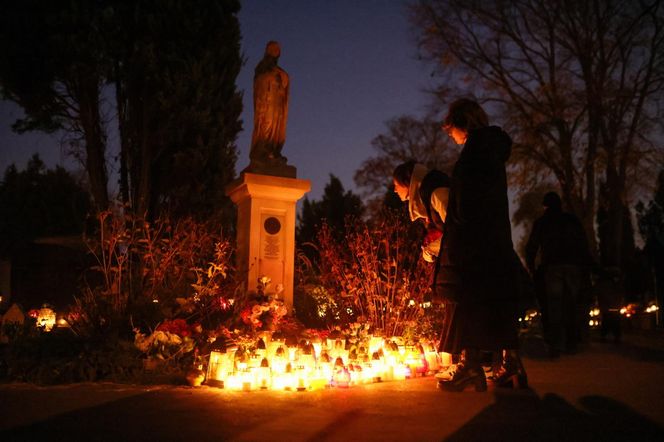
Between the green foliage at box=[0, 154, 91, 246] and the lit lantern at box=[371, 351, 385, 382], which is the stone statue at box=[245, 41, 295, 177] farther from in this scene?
the green foliage at box=[0, 154, 91, 246]

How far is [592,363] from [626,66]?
43.8 feet

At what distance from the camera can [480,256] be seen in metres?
3.93

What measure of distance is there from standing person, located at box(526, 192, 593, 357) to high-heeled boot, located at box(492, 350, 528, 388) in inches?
109

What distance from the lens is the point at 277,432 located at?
2939 millimetres

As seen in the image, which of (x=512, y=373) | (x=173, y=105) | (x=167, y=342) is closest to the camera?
(x=512, y=373)

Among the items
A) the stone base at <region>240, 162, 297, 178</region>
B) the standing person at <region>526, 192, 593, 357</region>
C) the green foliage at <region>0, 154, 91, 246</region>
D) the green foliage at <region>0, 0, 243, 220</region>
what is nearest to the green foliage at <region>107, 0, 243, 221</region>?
the green foliage at <region>0, 0, 243, 220</region>

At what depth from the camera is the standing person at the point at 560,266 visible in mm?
6957

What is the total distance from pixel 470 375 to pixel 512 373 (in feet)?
1.17

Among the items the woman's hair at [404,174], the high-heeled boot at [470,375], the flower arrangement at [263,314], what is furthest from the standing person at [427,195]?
the flower arrangement at [263,314]

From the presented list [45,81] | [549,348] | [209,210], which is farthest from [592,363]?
[45,81]

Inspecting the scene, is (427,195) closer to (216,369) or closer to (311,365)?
(311,365)

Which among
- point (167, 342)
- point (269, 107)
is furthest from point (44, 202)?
Answer: point (167, 342)

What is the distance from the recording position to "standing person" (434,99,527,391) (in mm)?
3912

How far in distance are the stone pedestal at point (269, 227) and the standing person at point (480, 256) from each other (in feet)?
13.5
